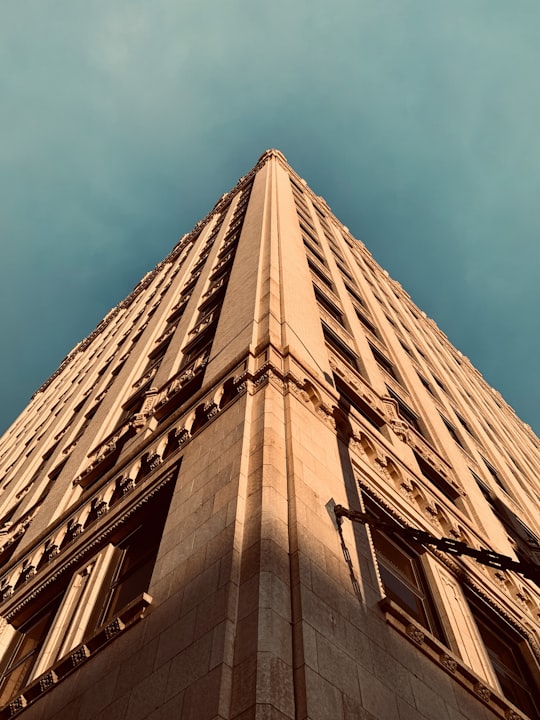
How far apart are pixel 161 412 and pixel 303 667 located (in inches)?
422

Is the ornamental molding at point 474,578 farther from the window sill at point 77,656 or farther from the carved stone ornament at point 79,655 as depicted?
the carved stone ornament at point 79,655

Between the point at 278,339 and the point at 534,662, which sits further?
the point at 278,339

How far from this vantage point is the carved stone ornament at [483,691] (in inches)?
366

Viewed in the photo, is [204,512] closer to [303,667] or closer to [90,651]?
[90,651]

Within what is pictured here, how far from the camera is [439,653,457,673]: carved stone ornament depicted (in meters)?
9.19

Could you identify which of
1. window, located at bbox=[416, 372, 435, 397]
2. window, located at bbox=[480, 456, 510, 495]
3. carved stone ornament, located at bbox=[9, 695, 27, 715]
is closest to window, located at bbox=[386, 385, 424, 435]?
window, located at bbox=[480, 456, 510, 495]

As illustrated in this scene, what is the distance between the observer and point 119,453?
17.4 m

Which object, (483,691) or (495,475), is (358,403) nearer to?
(483,691)

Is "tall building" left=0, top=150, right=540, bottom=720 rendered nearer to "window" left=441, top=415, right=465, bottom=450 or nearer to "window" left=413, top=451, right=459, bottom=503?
"window" left=413, top=451, right=459, bottom=503

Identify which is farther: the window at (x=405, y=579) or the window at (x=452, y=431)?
the window at (x=452, y=431)

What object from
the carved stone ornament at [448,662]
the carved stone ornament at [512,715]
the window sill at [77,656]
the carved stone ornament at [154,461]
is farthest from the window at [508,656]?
the carved stone ornament at [154,461]

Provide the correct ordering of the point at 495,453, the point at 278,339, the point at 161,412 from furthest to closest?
the point at 495,453 < the point at 161,412 < the point at 278,339

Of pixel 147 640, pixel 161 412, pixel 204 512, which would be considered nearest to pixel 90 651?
pixel 147 640

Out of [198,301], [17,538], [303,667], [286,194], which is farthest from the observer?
[286,194]
